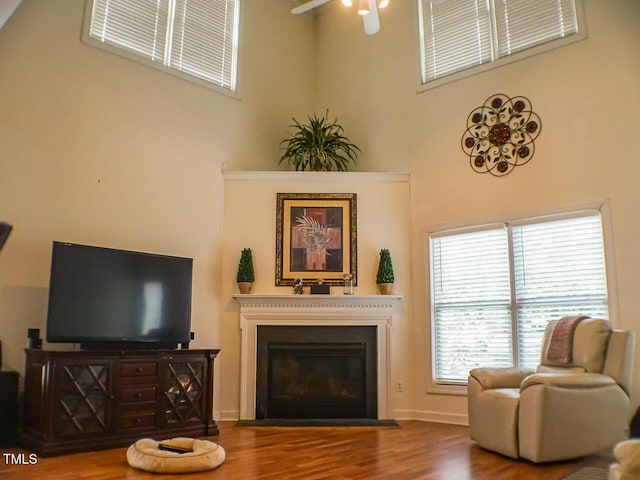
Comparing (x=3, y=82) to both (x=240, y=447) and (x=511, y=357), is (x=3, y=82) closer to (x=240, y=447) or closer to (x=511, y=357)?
(x=240, y=447)

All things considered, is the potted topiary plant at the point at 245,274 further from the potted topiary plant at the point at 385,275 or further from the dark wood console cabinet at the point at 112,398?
the potted topiary plant at the point at 385,275

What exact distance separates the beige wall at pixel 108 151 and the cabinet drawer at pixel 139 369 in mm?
879

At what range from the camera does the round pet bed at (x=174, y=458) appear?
11.5ft

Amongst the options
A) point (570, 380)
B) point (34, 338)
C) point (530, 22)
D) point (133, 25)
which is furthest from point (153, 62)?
point (570, 380)

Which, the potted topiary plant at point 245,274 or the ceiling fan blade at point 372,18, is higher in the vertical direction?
the ceiling fan blade at point 372,18

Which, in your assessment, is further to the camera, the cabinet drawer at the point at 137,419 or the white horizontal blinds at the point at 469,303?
the white horizontal blinds at the point at 469,303

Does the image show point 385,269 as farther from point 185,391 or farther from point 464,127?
point 185,391

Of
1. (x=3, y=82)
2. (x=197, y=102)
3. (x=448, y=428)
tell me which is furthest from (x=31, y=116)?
(x=448, y=428)

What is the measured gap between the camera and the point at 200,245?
5848 mm

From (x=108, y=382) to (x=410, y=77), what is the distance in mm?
4494

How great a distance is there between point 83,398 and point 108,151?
2321 mm

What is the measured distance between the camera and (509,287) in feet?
17.7

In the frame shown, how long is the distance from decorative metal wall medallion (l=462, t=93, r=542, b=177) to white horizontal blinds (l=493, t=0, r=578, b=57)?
1.85ft

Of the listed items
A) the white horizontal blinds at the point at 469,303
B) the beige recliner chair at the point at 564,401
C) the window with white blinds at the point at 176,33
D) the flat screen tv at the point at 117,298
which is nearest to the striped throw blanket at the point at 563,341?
the beige recliner chair at the point at 564,401
